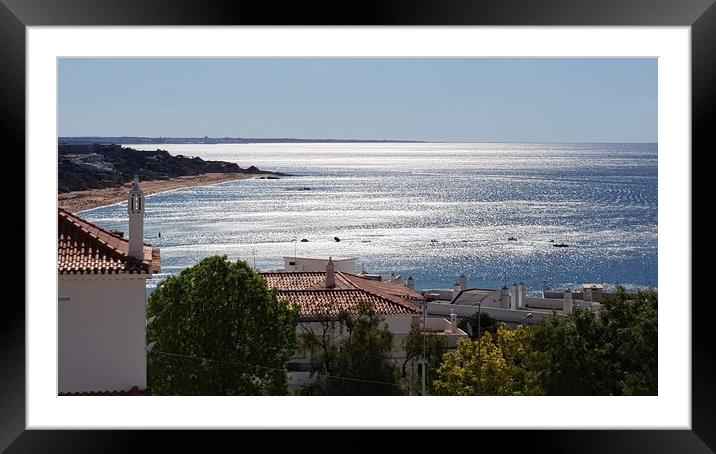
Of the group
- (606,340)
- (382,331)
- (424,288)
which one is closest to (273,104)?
(424,288)

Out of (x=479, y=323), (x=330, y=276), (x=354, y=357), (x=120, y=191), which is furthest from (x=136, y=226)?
(x=120, y=191)

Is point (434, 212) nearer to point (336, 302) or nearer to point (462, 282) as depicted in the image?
point (462, 282)

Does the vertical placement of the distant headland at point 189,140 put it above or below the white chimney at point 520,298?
above

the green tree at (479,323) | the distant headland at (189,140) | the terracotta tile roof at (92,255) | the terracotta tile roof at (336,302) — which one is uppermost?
the distant headland at (189,140)

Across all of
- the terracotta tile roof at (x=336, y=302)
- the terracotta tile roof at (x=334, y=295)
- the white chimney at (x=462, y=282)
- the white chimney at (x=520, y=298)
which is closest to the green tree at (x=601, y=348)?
the terracotta tile roof at (x=336, y=302)

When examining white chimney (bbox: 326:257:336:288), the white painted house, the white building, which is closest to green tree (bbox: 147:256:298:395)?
the white painted house

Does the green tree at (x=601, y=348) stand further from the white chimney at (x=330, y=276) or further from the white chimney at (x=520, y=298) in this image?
the white chimney at (x=520, y=298)

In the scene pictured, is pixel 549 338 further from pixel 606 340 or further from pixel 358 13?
pixel 358 13
